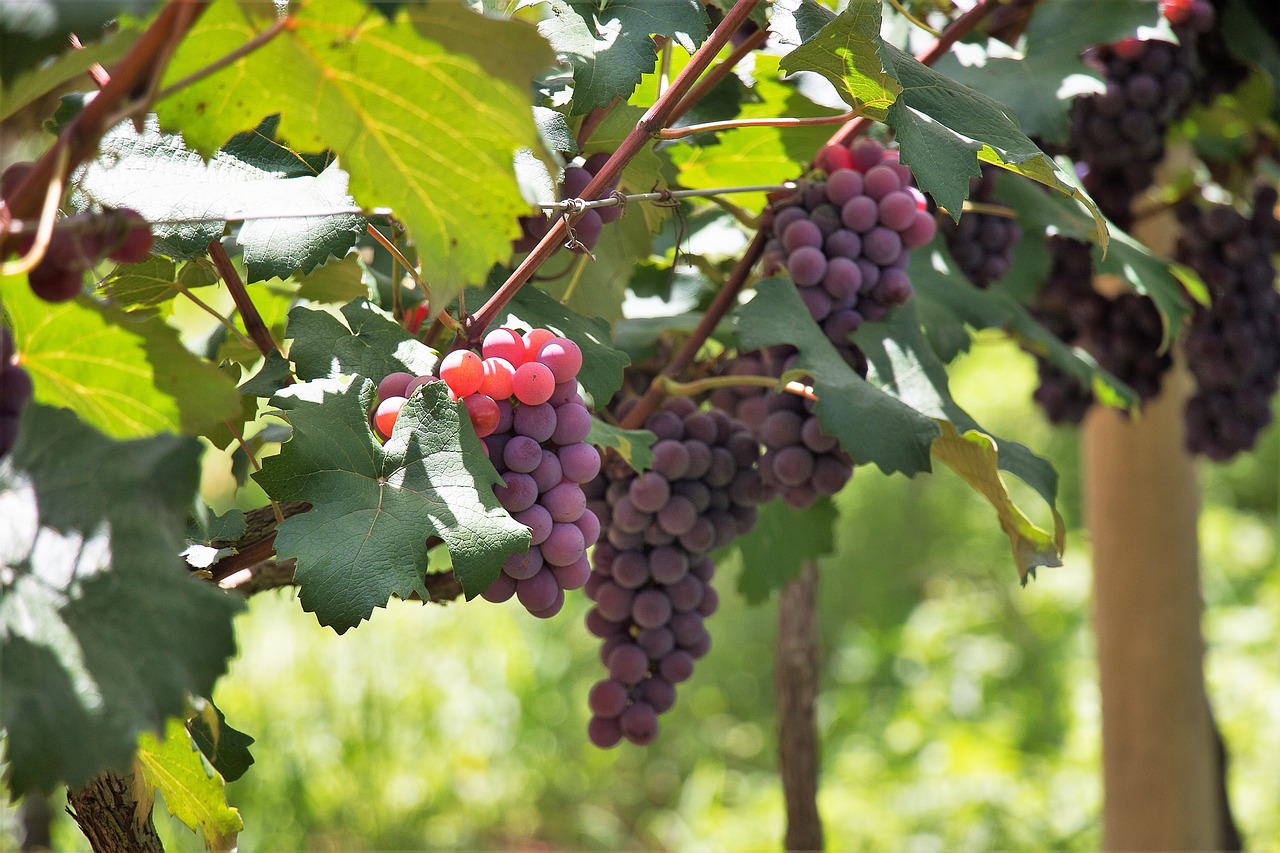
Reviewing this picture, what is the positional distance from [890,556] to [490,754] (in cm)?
141

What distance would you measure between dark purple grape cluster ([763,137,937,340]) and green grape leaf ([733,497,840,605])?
25 cm

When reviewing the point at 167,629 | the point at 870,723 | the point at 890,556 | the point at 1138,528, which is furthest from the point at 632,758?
the point at 167,629

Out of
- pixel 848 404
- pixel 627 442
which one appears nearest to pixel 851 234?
pixel 848 404

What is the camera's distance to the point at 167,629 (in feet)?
1.23

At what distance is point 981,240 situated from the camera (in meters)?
1.05

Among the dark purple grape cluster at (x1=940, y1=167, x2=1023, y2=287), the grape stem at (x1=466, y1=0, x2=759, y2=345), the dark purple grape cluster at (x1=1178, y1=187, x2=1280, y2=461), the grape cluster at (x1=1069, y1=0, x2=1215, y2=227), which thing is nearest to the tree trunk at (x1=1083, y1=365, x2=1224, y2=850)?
the dark purple grape cluster at (x1=1178, y1=187, x2=1280, y2=461)

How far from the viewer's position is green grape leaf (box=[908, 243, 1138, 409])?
97cm

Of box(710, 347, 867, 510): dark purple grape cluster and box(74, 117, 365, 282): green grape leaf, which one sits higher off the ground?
box(74, 117, 365, 282): green grape leaf

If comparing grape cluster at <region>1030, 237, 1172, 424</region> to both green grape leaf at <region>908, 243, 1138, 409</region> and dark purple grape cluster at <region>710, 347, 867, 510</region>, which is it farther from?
dark purple grape cluster at <region>710, 347, 867, 510</region>

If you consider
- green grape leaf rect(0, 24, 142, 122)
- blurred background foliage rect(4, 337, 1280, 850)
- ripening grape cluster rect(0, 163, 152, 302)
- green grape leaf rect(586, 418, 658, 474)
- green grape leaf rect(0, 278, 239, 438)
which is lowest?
blurred background foliage rect(4, 337, 1280, 850)

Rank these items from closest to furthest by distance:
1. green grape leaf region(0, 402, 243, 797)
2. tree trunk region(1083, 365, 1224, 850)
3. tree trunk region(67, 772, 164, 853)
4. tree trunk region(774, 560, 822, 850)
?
green grape leaf region(0, 402, 243, 797), tree trunk region(67, 772, 164, 853), tree trunk region(774, 560, 822, 850), tree trunk region(1083, 365, 1224, 850)

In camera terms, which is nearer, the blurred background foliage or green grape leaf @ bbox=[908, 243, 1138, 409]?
green grape leaf @ bbox=[908, 243, 1138, 409]

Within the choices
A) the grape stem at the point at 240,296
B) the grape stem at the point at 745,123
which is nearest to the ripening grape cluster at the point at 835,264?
the grape stem at the point at 745,123

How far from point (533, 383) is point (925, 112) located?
30 centimetres
